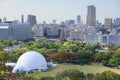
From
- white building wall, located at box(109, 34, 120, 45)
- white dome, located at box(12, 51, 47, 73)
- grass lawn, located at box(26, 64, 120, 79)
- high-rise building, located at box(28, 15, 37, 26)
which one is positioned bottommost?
grass lawn, located at box(26, 64, 120, 79)

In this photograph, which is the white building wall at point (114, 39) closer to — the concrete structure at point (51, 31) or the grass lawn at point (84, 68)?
the concrete structure at point (51, 31)

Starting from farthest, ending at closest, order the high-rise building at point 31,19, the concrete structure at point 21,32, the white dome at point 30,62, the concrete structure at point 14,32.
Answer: the high-rise building at point 31,19 → the concrete structure at point 21,32 → the concrete structure at point 14,32 → the white dome at point 30,62

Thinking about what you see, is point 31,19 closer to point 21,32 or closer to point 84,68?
point 21,32

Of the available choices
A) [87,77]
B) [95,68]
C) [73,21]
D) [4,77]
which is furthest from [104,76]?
[73,21]

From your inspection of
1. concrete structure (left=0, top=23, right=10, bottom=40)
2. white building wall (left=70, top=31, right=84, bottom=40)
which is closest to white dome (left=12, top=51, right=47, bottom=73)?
concrete structure (left=0, top=23, right=10, bottom=40)

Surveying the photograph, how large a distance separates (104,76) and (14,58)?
22.9ft

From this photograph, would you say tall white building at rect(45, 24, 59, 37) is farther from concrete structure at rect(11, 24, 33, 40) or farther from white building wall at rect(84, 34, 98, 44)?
white building wall at rect(84, 34, 98, 44)

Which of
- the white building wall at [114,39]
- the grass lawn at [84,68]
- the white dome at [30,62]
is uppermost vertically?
the white building wall at [114,39]

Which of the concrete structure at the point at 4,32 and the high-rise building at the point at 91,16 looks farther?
the high-rise building at the point at 91,16

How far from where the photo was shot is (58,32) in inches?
Answer: 1588

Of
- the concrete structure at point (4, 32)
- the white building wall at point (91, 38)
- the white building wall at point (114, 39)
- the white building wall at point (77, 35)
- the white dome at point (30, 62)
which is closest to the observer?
the white dome at point (30, 62)

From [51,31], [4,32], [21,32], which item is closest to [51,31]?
[51,31]

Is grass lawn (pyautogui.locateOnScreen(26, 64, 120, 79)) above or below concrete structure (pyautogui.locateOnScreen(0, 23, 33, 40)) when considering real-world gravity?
below

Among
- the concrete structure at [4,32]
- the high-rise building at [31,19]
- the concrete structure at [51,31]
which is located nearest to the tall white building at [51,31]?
the concrete structure at [51,31]
